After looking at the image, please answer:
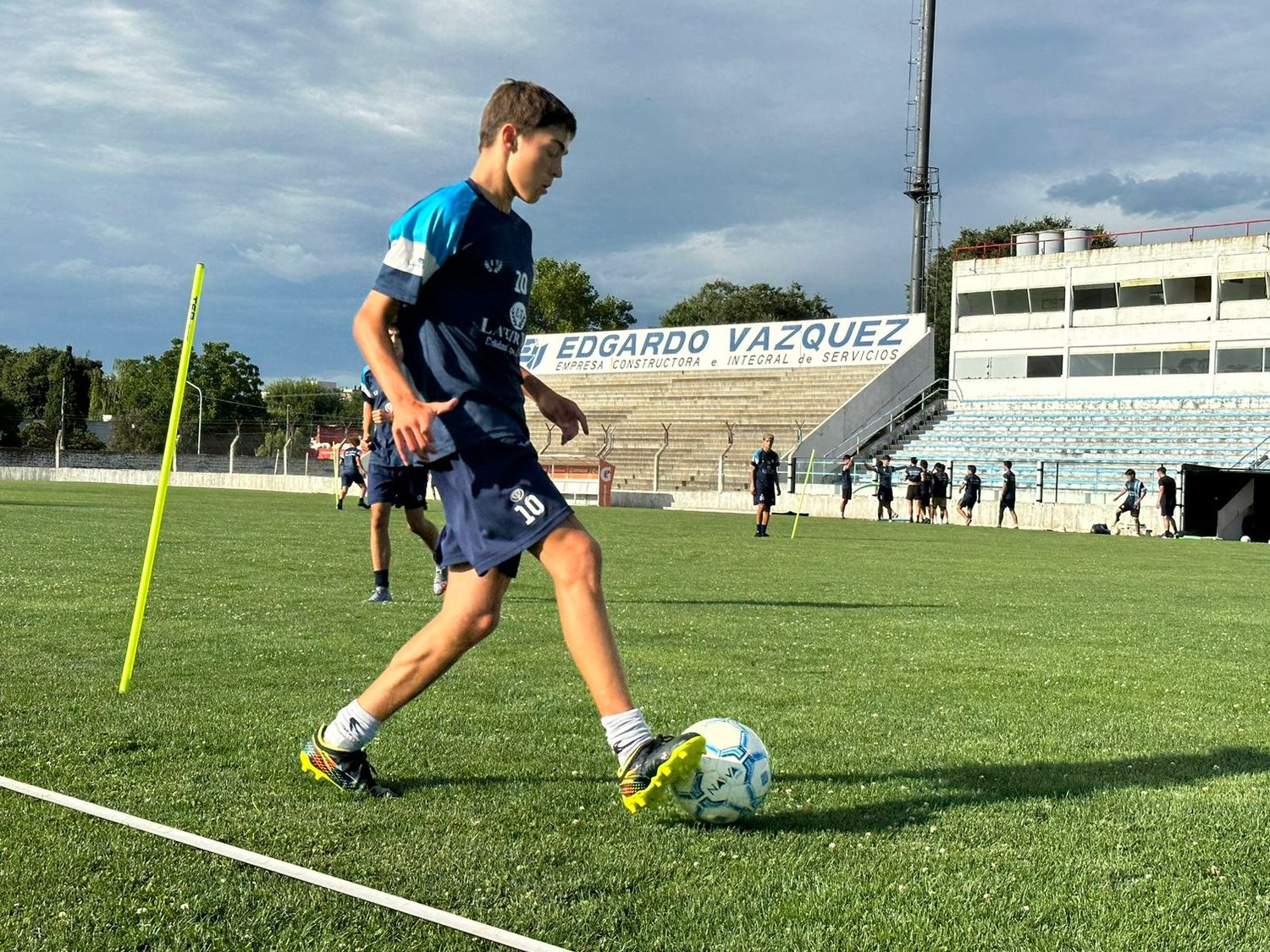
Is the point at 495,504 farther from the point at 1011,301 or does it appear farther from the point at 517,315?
the point at 1011,301

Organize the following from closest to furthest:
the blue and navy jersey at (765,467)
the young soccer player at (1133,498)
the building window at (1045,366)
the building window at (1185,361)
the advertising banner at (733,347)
A: 1. the blue and navy jersey at (765,467)
2. the young soccer player at (1133,498)
3. the building window at (1185,361)
4. the building window at (1045,366)
5. the advertising banner at (733,347)

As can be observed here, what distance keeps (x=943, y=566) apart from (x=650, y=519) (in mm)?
13262

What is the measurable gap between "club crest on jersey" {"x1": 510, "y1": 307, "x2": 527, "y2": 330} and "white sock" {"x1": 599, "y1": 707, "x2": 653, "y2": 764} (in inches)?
48.8

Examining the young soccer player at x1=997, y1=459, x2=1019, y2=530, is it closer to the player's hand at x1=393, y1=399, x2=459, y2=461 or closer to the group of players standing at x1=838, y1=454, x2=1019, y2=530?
the group of players standing at x1=838, y1=454, x2=1019, y2=530

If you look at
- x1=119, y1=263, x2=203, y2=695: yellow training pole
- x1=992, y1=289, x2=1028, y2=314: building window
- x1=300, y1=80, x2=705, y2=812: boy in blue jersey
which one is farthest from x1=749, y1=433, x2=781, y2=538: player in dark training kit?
x1=992, y1=289, x2=1028, y2=314: building window

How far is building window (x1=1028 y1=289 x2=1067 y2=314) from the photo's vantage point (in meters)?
46.8

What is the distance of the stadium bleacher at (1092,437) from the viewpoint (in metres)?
34.3

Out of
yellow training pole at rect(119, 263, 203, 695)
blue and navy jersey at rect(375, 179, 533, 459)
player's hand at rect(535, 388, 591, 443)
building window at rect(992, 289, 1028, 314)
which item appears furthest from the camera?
building window at rect(992, 289, 1028, 314)

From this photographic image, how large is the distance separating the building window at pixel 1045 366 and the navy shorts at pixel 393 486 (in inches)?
1618

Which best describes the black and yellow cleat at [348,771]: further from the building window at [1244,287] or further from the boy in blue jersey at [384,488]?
the building window at [1244,287]

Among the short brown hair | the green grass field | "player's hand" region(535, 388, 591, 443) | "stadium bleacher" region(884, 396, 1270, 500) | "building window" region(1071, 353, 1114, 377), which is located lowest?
the green grass field

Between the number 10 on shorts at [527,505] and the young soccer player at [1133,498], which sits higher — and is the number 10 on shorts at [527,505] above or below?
below

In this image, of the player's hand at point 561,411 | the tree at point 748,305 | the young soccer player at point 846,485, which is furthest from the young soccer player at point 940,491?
the tree at point 748,305

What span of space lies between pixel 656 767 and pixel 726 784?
0.70 feet
